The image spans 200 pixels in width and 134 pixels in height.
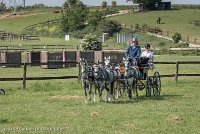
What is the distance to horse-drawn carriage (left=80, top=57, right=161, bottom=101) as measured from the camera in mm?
→ 17141

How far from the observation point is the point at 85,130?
12.6 metres

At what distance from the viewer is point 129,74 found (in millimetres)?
18516

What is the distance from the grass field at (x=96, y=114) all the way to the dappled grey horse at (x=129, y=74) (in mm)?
435

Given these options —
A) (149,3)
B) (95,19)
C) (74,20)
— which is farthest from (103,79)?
(149,3)

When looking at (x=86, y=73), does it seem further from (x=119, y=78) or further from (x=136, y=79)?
(x=136, y=79)

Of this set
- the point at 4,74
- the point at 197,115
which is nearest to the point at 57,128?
the point at 197,115

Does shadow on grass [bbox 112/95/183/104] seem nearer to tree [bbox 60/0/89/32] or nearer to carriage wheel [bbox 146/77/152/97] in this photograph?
carriage wheel [bbox 146/77/152/97]

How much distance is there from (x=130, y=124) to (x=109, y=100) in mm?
4587

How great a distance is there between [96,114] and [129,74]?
402 centimetres

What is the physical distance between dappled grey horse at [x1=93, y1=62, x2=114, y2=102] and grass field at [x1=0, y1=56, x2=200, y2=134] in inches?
19.2

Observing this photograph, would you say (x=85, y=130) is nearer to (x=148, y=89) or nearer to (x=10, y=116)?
(x=10, y=116)

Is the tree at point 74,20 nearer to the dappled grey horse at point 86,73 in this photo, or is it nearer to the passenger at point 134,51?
the passenger at point 134,51

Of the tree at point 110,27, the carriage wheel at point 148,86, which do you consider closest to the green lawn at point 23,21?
the tree at point 110,27

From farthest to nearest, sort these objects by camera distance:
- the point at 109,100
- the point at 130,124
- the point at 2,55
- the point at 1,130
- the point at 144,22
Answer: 1. the point at 144,22
2. the point at 2,55
3. the point at 109,100
4. the point at 130,124
5. the point at 1,130
